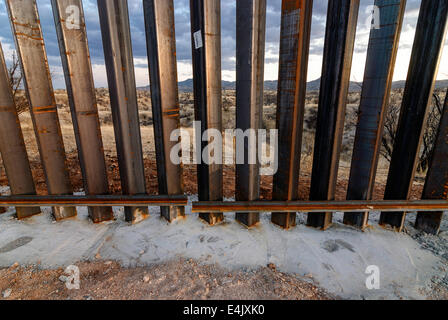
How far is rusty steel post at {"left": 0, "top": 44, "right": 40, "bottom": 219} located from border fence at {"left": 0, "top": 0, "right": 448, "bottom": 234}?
0.01 metres

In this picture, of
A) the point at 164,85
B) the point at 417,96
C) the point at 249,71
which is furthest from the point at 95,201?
the point at 417,96

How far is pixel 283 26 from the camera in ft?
8.49

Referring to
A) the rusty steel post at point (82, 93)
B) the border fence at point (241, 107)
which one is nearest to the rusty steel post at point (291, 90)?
the border fence at point (241, 107)

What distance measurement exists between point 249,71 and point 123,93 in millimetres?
1655

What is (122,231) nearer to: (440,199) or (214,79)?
(214,79)

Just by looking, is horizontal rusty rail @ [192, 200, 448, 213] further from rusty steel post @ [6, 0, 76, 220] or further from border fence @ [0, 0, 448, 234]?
rusty steel post @ [6, 0, 76, 220]

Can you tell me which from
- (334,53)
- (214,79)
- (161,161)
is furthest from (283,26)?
(161,161)

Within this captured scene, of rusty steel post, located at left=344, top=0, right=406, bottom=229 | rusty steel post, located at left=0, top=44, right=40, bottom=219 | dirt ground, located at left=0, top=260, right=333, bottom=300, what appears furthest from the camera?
rusty steel post, located at left=0, top=44, right=40, bottom=219

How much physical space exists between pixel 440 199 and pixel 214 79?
11.2 feet

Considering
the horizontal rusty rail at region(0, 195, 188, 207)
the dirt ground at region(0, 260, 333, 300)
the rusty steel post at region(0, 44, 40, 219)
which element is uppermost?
the rusty steel post at region(0, 44, 40, 219)

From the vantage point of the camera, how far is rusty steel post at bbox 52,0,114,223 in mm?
2725

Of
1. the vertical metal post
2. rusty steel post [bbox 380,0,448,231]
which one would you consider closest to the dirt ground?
the vertical metal post

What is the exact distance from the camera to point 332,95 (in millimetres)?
2729

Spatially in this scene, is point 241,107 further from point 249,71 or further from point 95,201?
point 95,201
